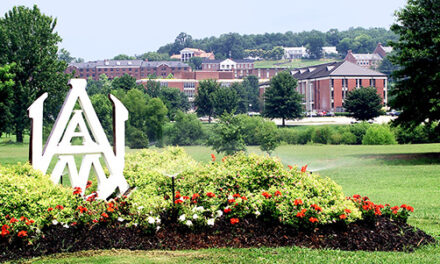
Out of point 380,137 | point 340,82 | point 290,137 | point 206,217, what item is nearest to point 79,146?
point 206,217

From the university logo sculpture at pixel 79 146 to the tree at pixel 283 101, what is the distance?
241ft

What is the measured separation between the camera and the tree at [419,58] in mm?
26734

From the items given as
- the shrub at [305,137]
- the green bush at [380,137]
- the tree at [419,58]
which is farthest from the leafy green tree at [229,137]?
the shrub at [305,137]

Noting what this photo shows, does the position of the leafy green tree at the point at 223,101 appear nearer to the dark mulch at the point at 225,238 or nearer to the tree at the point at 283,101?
the tree at the point at 283,101

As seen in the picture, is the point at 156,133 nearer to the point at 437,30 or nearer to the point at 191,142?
the point at 191,142

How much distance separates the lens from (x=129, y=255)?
6945 millimetres

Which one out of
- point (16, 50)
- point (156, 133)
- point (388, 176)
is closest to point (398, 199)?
point (388, 176)

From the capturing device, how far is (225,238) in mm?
7496

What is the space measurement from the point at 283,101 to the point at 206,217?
75836 mm

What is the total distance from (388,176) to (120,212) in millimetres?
15980

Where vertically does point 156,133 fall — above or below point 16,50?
below

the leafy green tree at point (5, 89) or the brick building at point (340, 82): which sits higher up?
the brick building at point (340, 82)

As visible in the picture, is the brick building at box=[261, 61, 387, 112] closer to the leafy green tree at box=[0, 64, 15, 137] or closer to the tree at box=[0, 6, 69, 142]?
the tree at box=[0, 6, 69, 142]

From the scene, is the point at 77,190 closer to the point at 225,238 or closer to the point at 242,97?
the point at 225,238
